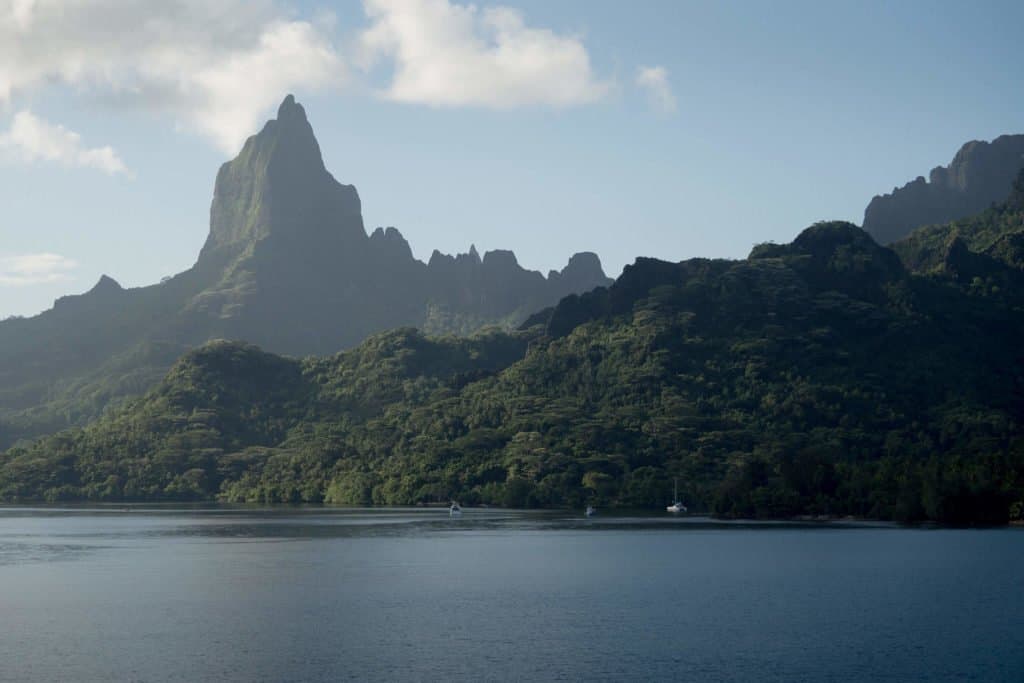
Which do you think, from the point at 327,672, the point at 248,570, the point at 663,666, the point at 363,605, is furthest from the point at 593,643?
the point at 248,570

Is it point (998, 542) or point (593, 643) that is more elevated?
point (998, 542)

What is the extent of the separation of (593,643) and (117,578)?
6516 centimetres

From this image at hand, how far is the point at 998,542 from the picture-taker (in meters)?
166

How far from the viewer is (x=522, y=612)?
363 feet

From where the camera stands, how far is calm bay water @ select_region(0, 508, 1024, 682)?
279ft

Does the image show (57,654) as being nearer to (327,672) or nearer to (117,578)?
(327,672)

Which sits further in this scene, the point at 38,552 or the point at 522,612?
the point at 38,552

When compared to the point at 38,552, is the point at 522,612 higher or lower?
lower

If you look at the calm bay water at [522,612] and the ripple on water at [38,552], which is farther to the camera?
the ripple on water at [38,552]

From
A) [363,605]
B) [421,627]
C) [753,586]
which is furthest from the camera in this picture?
[753,586]

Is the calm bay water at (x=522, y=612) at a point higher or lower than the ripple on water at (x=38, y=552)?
lower

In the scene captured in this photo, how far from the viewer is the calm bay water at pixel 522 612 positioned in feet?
279

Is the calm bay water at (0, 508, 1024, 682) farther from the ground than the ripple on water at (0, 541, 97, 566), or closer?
closer

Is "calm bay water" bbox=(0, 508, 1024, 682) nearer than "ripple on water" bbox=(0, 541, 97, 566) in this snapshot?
Yes
